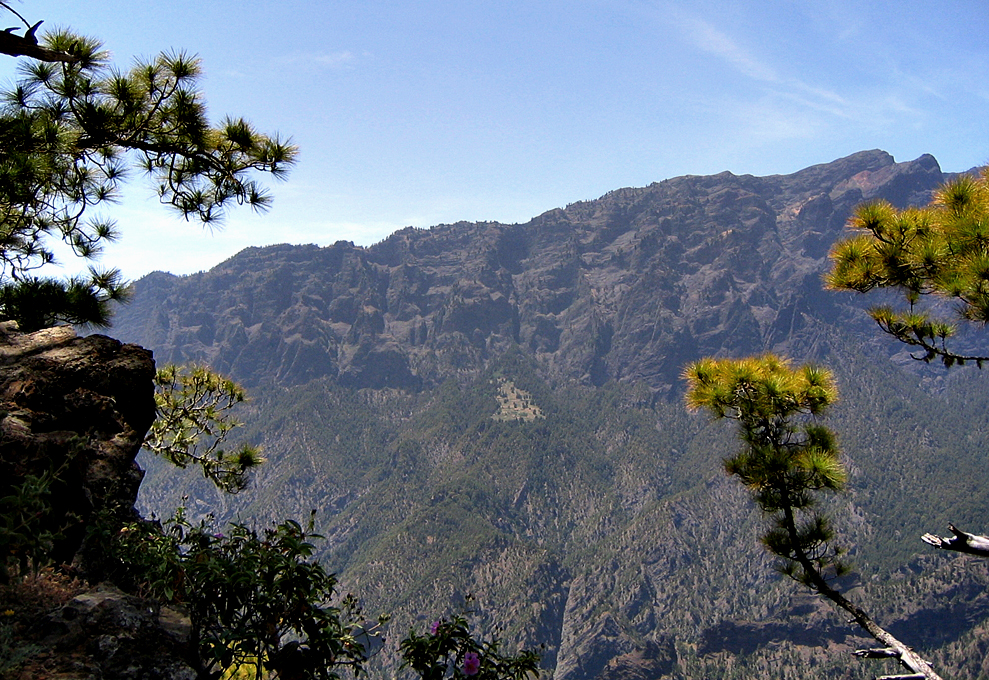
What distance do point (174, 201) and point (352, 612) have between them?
25.7 feet

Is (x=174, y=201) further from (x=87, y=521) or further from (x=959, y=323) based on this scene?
(x=959, y=323)

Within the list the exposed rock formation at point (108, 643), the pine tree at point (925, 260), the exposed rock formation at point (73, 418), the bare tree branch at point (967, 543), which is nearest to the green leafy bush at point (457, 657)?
the exposed rock formation at point (108, 643)

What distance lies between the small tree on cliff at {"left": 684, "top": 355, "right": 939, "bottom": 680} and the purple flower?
6276mm

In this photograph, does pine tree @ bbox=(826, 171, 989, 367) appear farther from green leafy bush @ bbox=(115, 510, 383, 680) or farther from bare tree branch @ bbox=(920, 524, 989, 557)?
green leafy bush @ bbox=(115, 510, 383, 680)

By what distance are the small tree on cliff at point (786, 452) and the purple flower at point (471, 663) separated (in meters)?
6.28

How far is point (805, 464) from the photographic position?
10391 millimetres

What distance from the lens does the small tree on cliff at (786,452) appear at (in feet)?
34.7

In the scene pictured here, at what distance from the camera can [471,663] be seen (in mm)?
6477

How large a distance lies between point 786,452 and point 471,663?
6.99m

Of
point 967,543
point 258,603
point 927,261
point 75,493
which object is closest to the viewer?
point 258,603

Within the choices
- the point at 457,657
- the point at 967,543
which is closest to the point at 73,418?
the point at 457,657

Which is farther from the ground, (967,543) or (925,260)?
(925,260)

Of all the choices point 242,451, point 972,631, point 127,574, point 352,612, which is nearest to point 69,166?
point 242,451

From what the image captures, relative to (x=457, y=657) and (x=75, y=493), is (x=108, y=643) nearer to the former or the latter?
(x=75, y=493)
